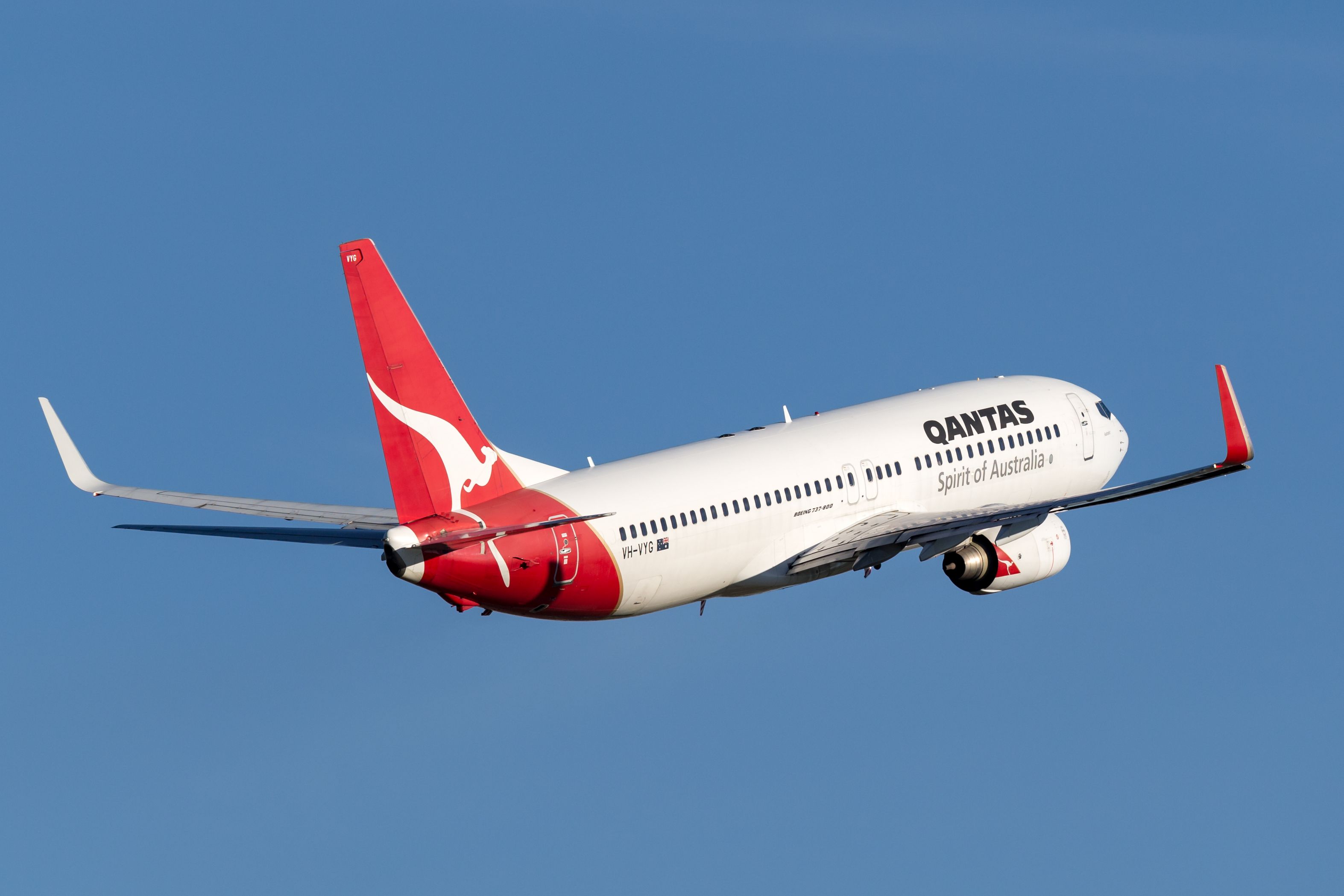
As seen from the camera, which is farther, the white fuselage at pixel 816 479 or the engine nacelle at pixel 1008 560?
the engine nacelle at pixel 1008 560

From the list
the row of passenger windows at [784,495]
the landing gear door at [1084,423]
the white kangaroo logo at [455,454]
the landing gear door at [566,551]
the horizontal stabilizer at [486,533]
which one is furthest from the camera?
the landing gear door at [1084,423]

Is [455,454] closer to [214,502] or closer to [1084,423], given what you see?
[214,502]

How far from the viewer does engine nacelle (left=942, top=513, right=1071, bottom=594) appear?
219 ft

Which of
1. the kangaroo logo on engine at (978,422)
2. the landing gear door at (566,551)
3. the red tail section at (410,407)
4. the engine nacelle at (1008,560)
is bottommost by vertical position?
the engine nacelle at (1008,560)

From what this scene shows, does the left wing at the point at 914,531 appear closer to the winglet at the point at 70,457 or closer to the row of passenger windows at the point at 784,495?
the row of passenger windows at the point at 784,495

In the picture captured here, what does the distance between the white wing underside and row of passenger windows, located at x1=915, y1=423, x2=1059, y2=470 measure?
1654 centimetres

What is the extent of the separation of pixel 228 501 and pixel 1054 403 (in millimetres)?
27331

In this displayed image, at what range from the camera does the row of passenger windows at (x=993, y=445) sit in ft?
216

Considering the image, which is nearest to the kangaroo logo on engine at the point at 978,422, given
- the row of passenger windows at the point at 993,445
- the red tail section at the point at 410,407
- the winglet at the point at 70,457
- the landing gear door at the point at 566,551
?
the row of passenger windows at the point at 993,445

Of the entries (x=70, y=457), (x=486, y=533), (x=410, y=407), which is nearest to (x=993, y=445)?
(x=486, y=533)

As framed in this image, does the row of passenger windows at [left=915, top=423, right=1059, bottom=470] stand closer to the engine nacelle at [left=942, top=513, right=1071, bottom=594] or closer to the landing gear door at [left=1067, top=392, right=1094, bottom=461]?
the landing gear door at [left=1067, top=392, right=1094, bottom=461]

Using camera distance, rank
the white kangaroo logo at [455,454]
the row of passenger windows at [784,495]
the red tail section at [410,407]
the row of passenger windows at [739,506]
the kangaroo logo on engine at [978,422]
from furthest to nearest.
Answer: the kangaroo logo on engine at [978,422] < the row of passenger windows at [784,495] < the row of passenger windows at [739,506] < the white kangaroo logo at [455,454] < the red tail section at [410,407]

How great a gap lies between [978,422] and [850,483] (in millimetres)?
6479

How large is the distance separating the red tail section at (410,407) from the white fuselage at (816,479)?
3.14m
